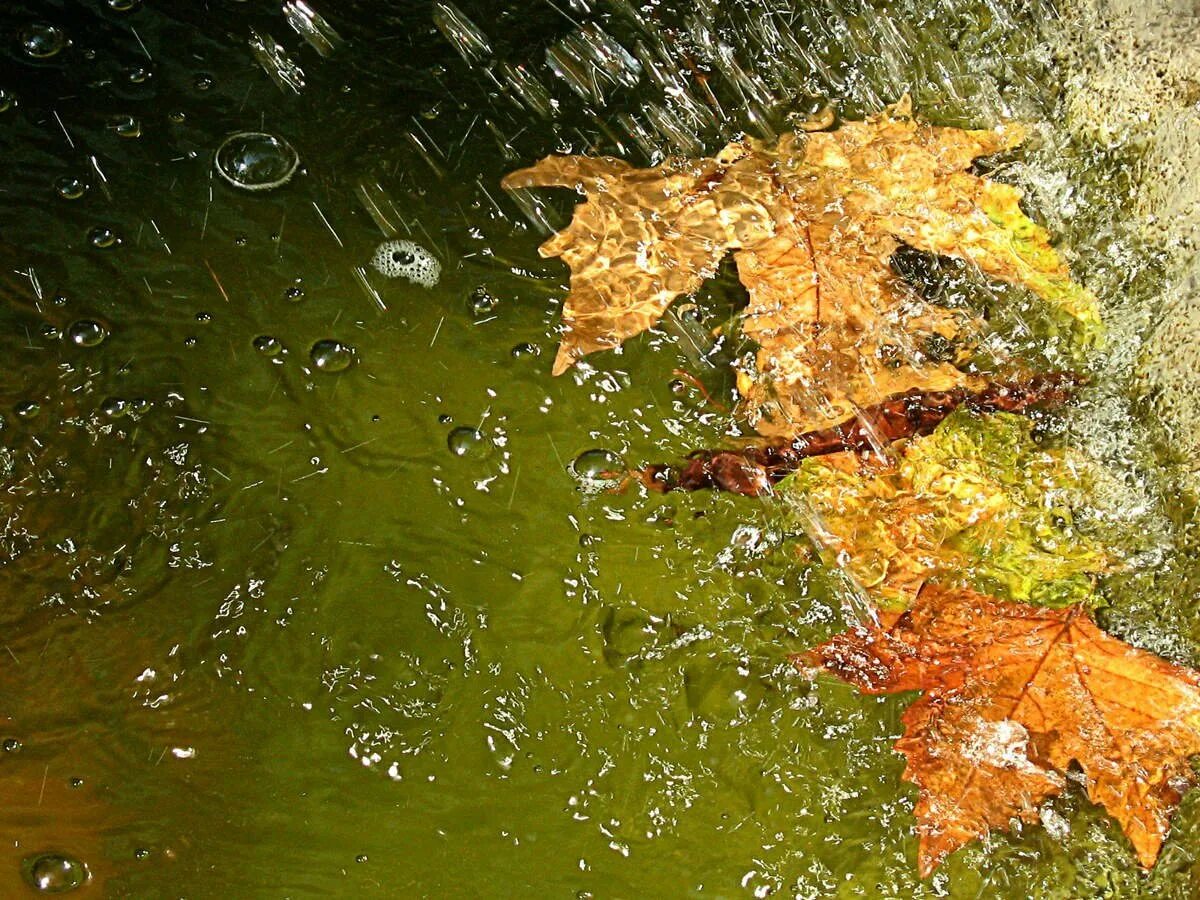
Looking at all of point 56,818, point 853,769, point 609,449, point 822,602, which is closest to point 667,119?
point 609,449

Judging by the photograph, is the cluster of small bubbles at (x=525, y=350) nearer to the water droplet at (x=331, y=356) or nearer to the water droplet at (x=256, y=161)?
the water droplet at (x=331, y=356)

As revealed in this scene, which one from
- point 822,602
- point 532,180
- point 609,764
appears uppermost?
point 532,180

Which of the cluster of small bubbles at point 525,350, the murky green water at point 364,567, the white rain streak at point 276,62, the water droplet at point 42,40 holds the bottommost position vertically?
the murky green water at point 364,567

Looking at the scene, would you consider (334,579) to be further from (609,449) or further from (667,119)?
(667,119)

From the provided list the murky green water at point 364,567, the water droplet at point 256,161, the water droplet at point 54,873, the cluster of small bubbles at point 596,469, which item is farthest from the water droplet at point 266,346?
the water droplet at point 54,873

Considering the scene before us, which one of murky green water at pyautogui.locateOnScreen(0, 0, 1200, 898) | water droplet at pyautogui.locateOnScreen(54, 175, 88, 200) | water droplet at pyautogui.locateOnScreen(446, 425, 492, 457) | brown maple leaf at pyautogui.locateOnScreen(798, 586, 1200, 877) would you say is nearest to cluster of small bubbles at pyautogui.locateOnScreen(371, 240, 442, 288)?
murky green water at pyautogui.locateOnScreen(0, 0, 1200, 898)
